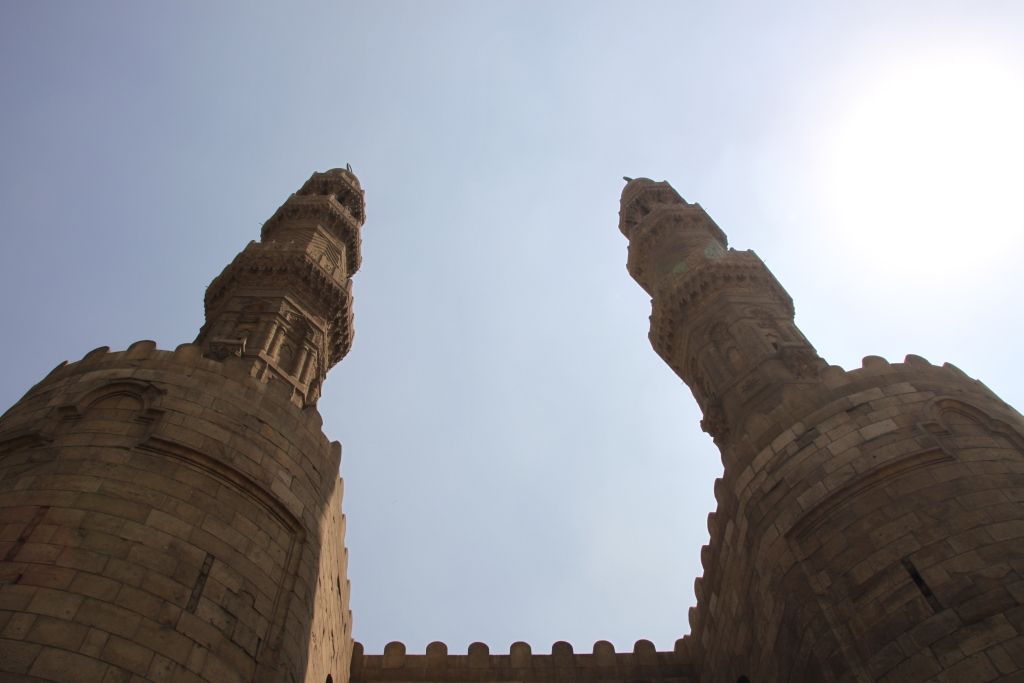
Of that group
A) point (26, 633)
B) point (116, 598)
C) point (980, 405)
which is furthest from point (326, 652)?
point (980, 405)

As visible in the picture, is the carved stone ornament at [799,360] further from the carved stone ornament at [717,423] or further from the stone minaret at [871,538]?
the stone minaret at [871,538]

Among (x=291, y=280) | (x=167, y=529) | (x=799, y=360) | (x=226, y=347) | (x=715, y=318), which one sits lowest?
(x=167, y=529)

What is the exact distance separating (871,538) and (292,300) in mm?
16198

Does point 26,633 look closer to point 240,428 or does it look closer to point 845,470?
point 240,428

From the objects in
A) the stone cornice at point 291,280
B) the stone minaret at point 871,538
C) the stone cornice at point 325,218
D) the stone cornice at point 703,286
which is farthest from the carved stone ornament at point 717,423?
the stone cornice at point 325,218

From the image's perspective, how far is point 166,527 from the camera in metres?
10.5

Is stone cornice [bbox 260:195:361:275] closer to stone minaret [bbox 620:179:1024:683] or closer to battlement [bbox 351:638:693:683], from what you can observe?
battlement [bbox 351:638:693:683]

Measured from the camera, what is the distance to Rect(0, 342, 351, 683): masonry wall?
897 cm

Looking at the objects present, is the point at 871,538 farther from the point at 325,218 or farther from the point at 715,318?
the point at 325,218

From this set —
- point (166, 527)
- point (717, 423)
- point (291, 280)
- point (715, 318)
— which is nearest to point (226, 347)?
point (291, 280)

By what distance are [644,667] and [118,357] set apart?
38.9 ft

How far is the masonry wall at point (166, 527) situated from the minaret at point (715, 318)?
1031 centimetres

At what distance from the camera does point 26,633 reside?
336 inches

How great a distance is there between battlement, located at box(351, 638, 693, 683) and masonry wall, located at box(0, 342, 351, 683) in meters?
2.28
